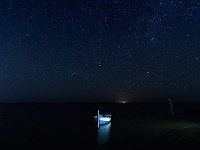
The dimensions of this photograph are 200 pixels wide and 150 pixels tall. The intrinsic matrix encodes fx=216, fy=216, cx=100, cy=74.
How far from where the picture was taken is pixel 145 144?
34250 millimetres

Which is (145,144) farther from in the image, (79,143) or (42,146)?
(42,146)

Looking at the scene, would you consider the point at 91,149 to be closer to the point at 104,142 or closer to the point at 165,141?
the point at 104,142

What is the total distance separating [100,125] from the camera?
6250 cm

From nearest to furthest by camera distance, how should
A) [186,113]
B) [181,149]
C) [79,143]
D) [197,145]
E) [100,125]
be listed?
[181,149] → [197,145] → [79,143] → [100,125] → [186,113]

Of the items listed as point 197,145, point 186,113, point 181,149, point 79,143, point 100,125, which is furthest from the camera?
point 186,113

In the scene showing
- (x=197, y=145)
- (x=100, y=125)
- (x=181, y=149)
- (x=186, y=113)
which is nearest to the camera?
(x=181, y=149)

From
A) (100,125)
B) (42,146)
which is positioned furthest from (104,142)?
(100,125)

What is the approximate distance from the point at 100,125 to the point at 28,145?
30.7m

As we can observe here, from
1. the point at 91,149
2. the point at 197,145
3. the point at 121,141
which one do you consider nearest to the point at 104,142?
the point at 121,141

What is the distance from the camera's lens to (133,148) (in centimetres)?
3164

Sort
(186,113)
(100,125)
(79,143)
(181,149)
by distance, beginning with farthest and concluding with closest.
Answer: (186,113), (100,125), (79,143), (181,149)

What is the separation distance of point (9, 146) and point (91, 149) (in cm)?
1304

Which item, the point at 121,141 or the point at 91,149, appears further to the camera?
the point at 121,141

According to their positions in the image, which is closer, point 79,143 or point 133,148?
point 133,148
